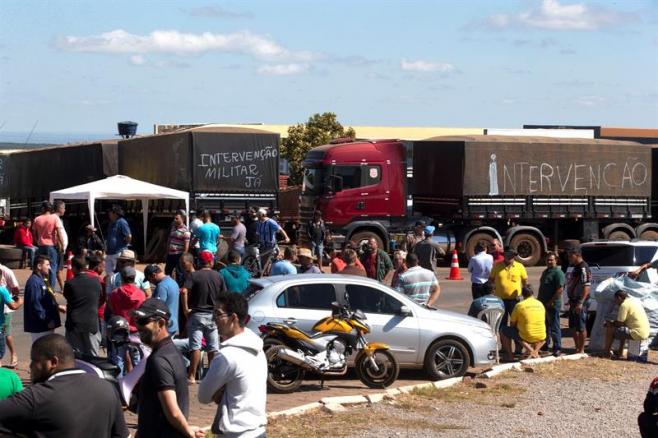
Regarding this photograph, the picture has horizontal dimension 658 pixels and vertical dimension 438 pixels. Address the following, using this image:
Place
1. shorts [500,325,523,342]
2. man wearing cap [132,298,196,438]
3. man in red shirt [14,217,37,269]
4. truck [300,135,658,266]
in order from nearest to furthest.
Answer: man wearing cap [132,298,196,438] → shorts [500,325,523,342] → man in red shirt [14,217,37,269] → truck [300,135,658,266]

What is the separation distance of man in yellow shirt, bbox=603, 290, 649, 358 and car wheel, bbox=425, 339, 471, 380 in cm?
326

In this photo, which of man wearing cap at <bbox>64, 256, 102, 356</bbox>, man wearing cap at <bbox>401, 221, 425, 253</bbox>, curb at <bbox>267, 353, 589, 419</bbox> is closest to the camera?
curb at <bbox>267, 353, 589, 419</bbox>

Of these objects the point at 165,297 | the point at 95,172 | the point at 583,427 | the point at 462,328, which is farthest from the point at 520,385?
the point at 95,172

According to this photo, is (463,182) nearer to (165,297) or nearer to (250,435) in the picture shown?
(165,297)

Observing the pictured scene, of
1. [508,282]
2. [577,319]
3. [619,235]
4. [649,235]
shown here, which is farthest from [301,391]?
[649,235]

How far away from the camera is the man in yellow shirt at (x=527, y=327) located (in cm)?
1596

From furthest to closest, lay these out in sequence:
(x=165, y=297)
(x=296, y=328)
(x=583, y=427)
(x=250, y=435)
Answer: (x=296, y=328) → (x=165, y=297) → (x=583, y=427) → (x=250, y=435)

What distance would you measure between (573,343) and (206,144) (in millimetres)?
14188

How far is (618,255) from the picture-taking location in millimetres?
19062

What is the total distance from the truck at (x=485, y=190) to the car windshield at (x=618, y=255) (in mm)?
10469

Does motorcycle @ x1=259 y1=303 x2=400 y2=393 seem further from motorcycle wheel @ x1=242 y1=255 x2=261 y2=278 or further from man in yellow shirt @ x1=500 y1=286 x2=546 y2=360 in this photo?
motorcycle wheel @ x1=242 y1=255 x2=261 y2=278

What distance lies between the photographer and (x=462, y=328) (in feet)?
47.5

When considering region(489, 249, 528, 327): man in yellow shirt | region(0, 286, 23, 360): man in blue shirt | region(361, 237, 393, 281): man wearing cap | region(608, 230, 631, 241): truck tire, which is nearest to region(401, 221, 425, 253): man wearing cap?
region(361, 237, 393, 281): man wearing cap

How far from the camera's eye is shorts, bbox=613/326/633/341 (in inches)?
654
